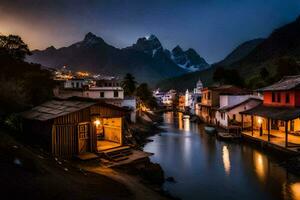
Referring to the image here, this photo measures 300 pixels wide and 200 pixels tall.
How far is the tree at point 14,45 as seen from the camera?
46.9 m

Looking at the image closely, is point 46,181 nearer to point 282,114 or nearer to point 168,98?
point 282,114

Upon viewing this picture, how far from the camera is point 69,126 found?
2200 cm

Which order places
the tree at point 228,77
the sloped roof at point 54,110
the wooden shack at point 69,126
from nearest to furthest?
the wooden shack at point 69,126 → the sloped roof at point 54,110 → the tree at point 228,77

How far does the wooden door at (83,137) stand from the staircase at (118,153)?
160cm

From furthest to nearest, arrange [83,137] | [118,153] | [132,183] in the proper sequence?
[118,153], [83,137], [132,183]

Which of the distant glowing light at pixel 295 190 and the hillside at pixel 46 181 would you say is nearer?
the hillside at pixel 46 181

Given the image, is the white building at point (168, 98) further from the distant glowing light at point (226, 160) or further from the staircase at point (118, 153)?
the staircase at point (118, 153)

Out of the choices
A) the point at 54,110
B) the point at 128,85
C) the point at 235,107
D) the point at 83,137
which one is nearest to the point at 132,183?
the point at 83,137

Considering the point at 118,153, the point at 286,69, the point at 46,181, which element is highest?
the point at 286,69

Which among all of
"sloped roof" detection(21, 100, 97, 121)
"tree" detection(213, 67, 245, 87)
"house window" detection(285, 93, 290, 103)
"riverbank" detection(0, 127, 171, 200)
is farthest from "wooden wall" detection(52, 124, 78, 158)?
"tree" detection(213, 67, 245, 87)

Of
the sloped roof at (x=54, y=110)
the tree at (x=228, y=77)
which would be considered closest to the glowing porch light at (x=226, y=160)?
the sloped roof at (x=54, y=110)

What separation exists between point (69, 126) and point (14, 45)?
32633 millimetres

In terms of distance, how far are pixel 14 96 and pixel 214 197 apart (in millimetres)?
20553

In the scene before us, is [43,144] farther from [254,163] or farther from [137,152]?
[254,163]
